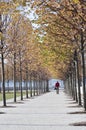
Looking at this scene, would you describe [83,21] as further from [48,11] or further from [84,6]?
[48,11]

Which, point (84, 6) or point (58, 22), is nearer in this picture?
point (84, 6)

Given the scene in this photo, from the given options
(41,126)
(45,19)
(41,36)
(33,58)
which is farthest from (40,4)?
(33,58)

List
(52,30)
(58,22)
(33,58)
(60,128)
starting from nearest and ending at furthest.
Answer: (60,128) < (58,22) < (52,30) < (33,58)

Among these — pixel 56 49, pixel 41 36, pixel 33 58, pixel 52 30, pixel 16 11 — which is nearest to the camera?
pixel 16 11

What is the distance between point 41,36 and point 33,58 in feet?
72.3

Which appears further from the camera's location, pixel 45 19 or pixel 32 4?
pixel 45 19

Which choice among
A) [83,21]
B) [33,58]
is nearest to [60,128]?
[83,21]

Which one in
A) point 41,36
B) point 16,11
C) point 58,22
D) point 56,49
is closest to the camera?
point 16,11

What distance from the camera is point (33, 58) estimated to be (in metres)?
46.7

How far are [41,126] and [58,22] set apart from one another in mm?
5660

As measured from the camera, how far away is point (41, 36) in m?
24.7

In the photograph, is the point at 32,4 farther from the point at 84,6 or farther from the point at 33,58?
the point at 33,58

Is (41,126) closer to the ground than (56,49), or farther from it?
closer to the ground

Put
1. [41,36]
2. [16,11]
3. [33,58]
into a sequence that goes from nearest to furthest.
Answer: [16,11] → [41,36] → [33,58]
